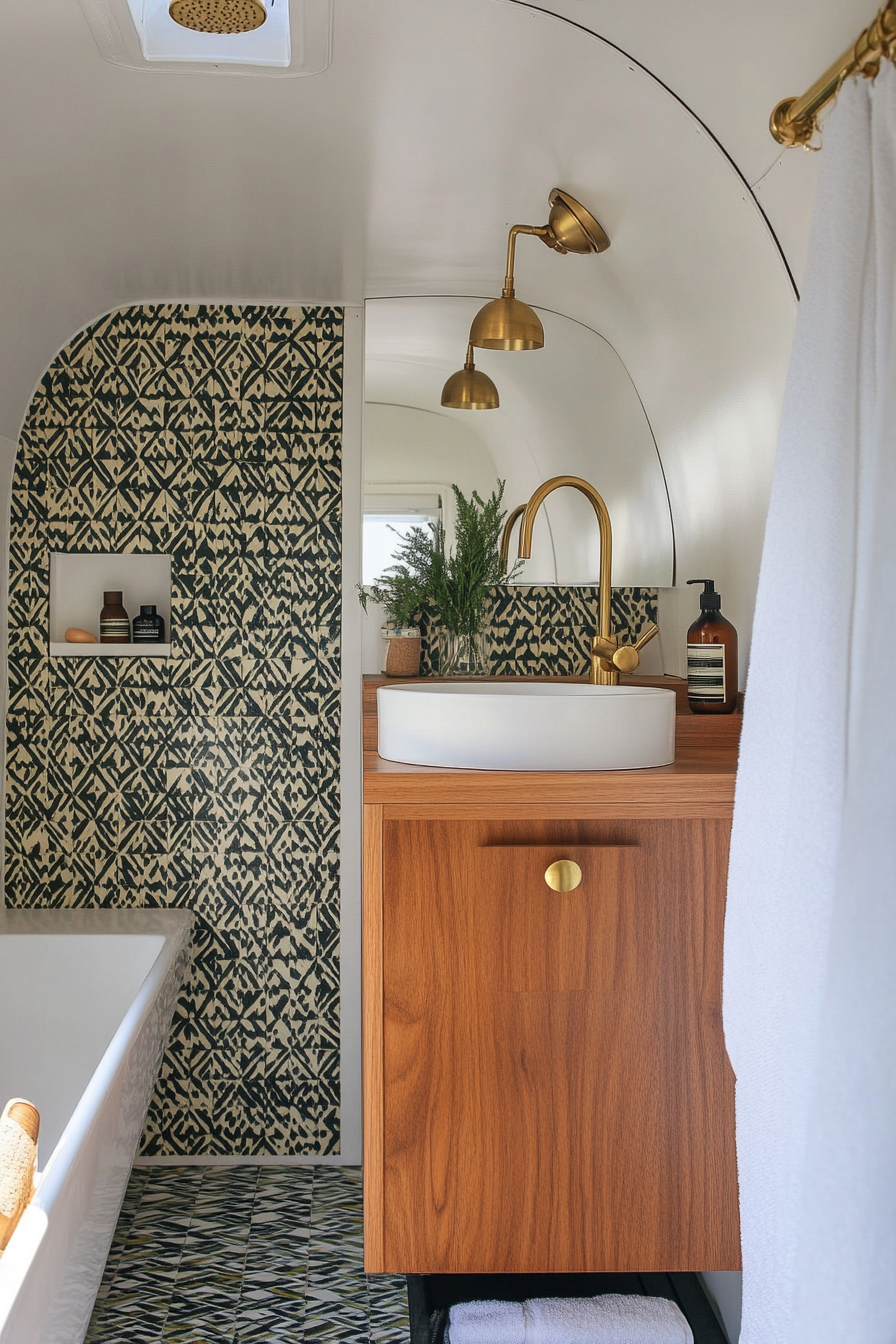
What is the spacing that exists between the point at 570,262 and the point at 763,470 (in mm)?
707

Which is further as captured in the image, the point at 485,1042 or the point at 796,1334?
the point at 485,1042

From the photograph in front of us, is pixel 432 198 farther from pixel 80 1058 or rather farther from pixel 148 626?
pixel 80 1058

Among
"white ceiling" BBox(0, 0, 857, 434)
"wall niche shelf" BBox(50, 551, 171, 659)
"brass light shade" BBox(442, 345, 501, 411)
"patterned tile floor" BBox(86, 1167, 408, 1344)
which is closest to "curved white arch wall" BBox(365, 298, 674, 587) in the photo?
"brass light shade" BBox(442, 345, 501, 411)

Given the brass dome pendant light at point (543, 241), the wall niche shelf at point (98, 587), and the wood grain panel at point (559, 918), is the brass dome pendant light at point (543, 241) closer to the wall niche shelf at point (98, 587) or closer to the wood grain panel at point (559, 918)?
the wall niche shelf at point (98, 587)

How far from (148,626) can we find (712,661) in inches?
57.8

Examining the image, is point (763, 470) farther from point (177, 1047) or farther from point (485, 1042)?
point (177, 1047)

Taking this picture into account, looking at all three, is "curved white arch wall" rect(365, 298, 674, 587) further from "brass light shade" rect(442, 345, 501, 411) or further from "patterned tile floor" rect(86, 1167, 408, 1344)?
"patterned tile floor" rect(86, 1167, 408, 1344)

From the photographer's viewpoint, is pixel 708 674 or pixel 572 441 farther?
pixel 572 441

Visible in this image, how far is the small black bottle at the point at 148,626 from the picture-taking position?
8.84ft

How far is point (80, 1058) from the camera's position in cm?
240

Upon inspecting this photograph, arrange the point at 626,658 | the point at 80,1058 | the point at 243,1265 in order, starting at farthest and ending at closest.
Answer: the point at 80,1058 < the point at 243,1265 < the point at 626,658

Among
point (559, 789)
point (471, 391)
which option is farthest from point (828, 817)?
point (471, 391)

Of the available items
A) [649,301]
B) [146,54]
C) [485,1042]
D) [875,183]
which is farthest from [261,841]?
[875,183]

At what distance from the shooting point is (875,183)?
1.05 meters
